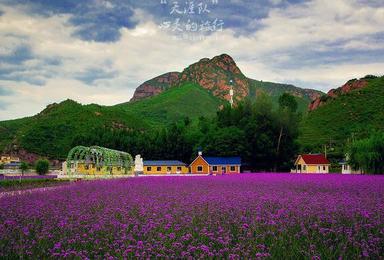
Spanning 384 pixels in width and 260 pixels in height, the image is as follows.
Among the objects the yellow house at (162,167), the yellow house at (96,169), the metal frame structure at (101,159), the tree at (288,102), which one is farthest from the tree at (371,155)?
the tree at (288,102)

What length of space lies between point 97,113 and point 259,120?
54361 mm

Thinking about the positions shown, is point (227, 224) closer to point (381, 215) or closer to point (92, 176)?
point (381, 215)

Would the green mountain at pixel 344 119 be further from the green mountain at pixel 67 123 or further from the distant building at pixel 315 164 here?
the green mountain at pixel 67 123

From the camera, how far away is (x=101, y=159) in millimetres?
47156

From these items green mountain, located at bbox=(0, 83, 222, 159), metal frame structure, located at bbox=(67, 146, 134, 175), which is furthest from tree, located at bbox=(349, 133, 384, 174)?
green mountain, located at bbox=(0, 83, 222, 159)

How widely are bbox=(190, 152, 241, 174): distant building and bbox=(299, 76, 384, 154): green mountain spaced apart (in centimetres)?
3011

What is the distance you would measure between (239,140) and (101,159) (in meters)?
21.6

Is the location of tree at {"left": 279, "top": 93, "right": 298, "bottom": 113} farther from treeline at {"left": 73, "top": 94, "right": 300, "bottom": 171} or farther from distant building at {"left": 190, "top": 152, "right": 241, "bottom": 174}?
distant building at {"left": 190, "top": 152, "right": 241, "bottom": 174}

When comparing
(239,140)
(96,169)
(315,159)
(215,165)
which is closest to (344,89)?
(315,159)

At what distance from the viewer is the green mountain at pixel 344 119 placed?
9025cm

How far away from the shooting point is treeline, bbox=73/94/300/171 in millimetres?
61500

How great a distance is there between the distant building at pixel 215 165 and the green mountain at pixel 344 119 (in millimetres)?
30108

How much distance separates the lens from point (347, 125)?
97.4m

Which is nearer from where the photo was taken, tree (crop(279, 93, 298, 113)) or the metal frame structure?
the metal frame structure
